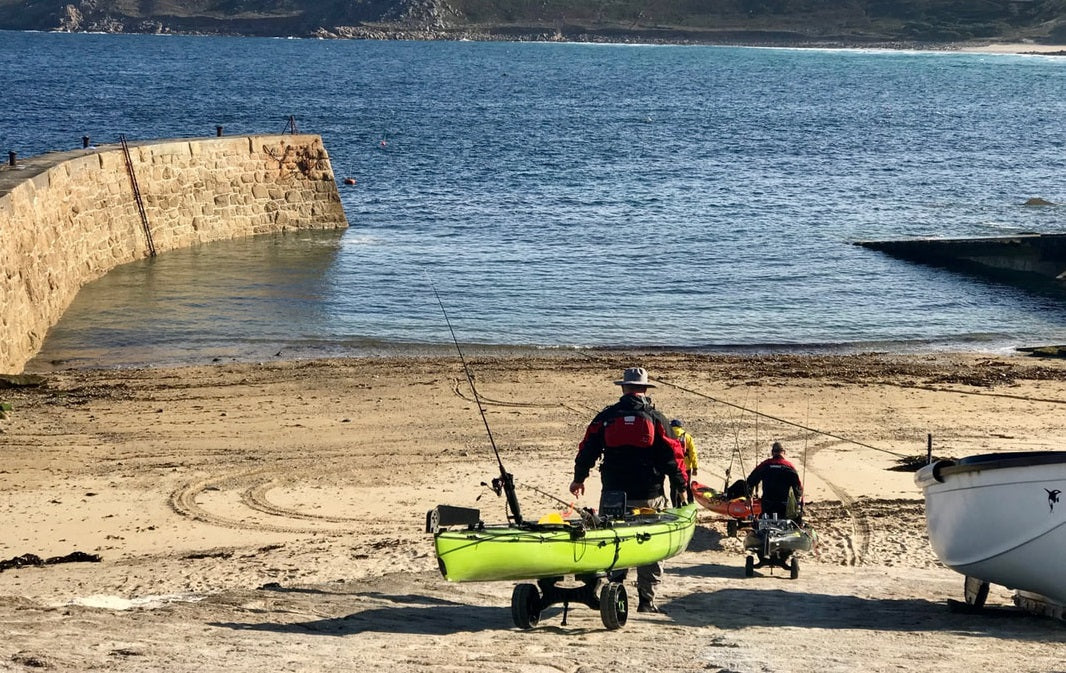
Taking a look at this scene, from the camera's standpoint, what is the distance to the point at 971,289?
30031 mm

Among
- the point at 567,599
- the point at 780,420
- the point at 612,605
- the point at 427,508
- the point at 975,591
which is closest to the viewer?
the point at 612,605

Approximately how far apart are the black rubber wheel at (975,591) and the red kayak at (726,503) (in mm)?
2365

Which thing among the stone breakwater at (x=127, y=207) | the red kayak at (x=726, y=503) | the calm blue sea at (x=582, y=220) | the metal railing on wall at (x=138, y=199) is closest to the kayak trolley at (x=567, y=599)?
the red kayak at (x=726, y=503)

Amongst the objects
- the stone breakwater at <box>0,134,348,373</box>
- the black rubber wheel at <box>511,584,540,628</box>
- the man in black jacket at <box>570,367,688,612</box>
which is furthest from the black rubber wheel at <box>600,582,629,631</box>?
the stone breakwater at <box>0,134,348,373</box>

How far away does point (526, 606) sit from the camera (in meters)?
9.32

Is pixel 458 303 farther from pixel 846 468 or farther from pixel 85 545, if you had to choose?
pixel 85 545

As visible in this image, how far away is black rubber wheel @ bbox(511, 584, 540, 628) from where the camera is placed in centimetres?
931

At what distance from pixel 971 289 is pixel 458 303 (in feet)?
36.8

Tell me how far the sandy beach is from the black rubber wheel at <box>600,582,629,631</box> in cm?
8

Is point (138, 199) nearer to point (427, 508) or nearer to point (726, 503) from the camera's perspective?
point (427, 508)

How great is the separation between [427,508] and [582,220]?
26.6 m

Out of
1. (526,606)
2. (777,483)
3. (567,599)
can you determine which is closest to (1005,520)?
(777,483)

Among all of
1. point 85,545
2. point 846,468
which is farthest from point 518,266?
point 85,545

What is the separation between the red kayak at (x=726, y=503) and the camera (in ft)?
41.4
